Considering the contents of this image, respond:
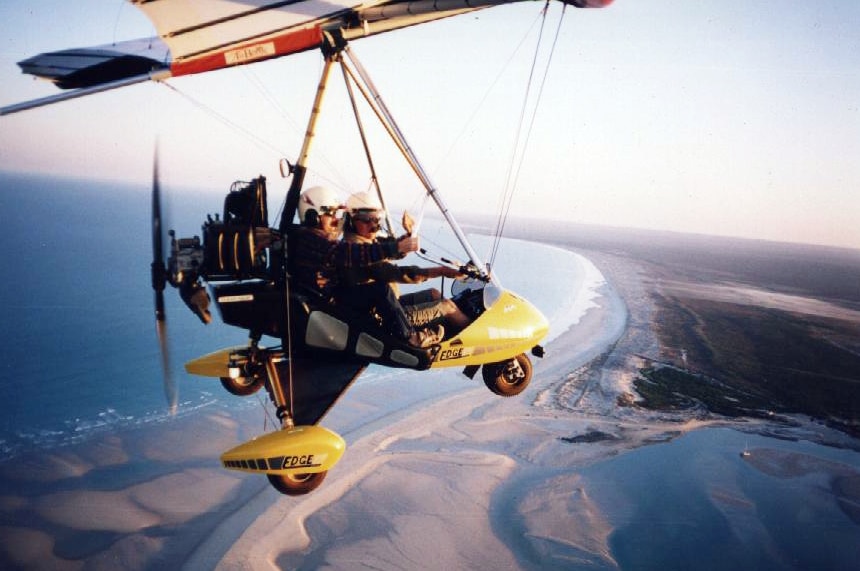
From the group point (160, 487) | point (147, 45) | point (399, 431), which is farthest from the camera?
point (399, 431)

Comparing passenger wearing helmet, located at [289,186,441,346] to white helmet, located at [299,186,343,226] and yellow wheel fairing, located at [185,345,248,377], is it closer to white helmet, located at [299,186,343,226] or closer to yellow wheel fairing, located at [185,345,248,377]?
white helmet, located at [299,186,343,226]

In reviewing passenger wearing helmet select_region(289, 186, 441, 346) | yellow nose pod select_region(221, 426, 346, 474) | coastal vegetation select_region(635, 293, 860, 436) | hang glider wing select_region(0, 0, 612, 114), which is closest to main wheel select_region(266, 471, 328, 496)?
yellow nose pod select_region(221, 426, 346, 474)

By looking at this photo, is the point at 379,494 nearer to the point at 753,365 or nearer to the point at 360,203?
the point at 360,203

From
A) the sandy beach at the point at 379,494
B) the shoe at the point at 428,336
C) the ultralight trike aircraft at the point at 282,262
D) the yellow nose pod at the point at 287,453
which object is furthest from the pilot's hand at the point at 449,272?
the sandy beach at the point at 379,494

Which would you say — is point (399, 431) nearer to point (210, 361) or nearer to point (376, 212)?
point (210, 361)

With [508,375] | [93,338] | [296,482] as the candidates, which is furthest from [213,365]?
[93,338]

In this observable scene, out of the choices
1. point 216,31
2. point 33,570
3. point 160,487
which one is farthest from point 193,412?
point 216,31
